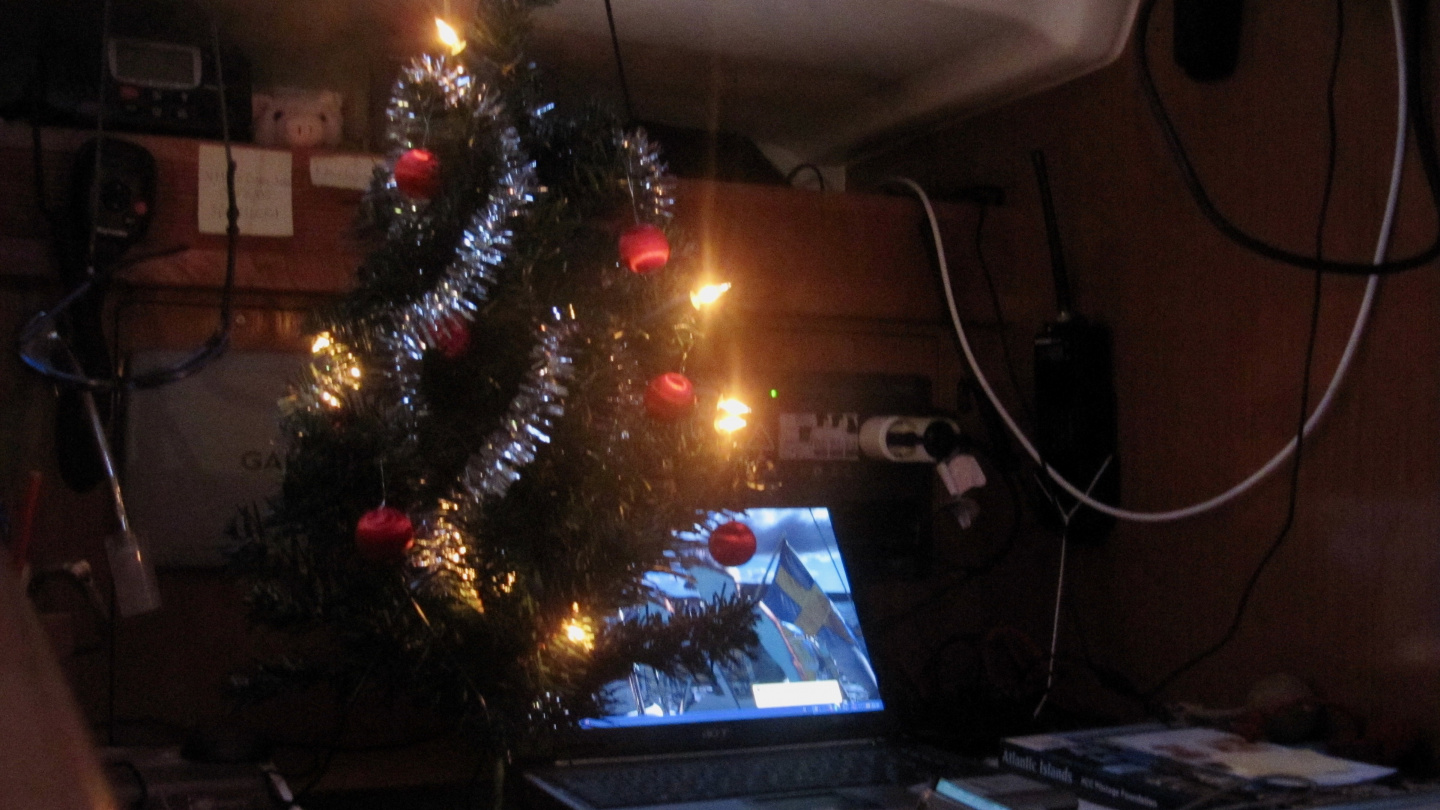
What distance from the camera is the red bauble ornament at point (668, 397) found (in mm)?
725

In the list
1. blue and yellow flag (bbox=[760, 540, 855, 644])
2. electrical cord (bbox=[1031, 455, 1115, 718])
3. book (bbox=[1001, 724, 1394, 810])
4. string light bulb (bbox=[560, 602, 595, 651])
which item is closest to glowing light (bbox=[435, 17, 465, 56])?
string light bulb (bbox=[560, 602, 595, 651])

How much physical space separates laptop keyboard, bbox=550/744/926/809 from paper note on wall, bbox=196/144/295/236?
0.52 m

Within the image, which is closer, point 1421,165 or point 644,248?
point 644,248

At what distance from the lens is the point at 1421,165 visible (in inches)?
32.7

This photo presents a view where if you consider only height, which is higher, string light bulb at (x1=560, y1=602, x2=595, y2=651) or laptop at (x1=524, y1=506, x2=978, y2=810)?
string light bulb at (x1=560, y1=602, x2=595, y2=651)

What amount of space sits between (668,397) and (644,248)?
3.8 inches

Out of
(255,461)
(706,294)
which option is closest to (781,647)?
(706,294)

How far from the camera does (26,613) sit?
0.20 m

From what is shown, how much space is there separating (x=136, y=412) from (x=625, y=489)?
0.46m

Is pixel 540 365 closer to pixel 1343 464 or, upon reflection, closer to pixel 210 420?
pixel 210 420

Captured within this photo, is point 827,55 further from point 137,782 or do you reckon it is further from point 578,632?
point 137,782

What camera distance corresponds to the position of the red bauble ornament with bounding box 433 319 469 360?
0.69 meters

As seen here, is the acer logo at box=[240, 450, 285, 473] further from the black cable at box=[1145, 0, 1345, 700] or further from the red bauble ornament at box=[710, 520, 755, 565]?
the black cable at box=[1145, 0, 1345, 700]

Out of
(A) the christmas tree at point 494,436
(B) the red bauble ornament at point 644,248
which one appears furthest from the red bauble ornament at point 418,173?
(B) the red bauble ornament at point 644,248
